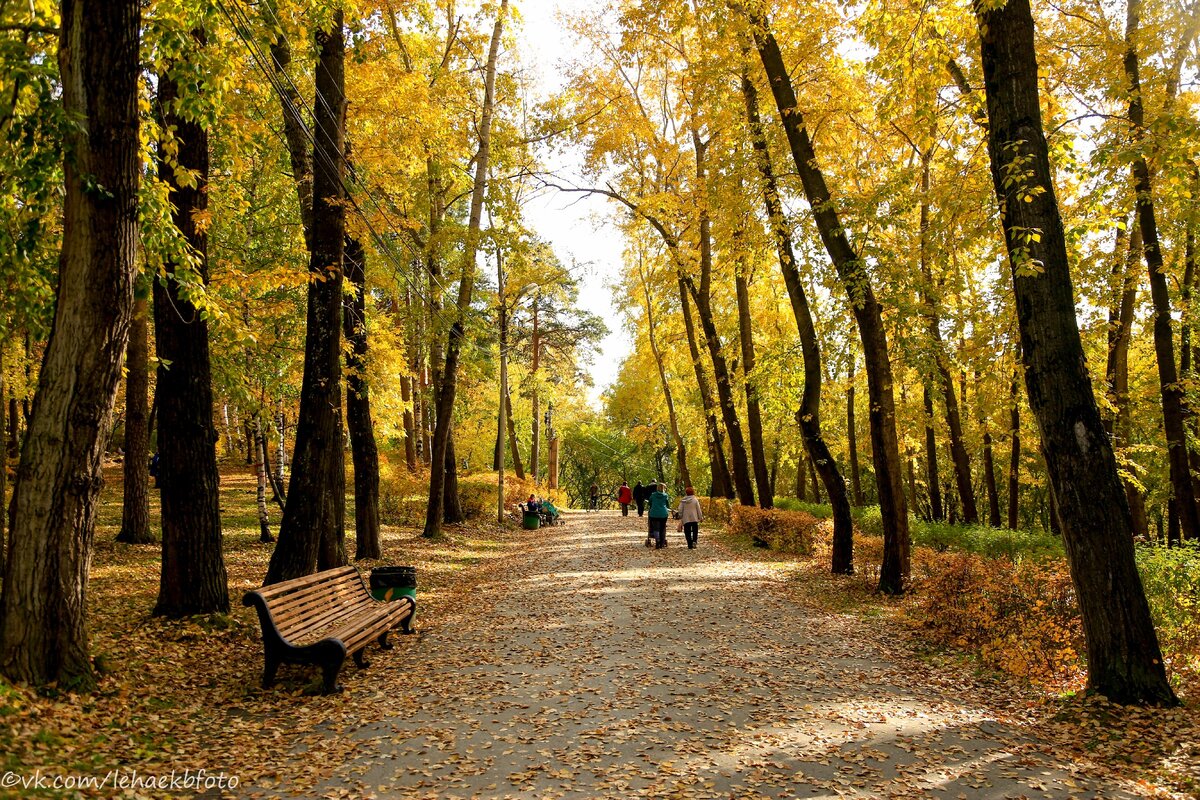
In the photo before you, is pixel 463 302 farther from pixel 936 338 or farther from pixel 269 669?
pixel 269 669

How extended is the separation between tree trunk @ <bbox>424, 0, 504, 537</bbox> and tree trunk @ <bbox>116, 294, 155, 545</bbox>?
20.6 ft

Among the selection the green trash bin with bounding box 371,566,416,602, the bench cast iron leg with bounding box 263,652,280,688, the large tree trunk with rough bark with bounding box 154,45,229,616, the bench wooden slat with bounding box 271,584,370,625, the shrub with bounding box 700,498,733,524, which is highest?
the large tree trunk with rough bark with bounding box 154,45,229,616

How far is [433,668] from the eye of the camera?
786cm

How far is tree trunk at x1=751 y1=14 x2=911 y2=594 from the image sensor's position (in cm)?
1145

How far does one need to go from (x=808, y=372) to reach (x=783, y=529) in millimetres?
→ 4866

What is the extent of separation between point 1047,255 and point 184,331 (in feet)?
30.3

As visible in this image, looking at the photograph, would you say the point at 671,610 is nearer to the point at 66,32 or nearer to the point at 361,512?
the point at 361,512

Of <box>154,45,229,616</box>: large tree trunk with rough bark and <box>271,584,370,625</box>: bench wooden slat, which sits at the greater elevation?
<box>154,45,229,616</box>: large tree trunk with rough bark

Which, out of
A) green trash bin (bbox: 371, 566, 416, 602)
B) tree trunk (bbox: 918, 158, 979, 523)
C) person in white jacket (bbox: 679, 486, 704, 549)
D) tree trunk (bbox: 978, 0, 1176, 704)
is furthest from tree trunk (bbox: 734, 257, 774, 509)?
tree trunk (bbox: 978, 0, 1176, 704)

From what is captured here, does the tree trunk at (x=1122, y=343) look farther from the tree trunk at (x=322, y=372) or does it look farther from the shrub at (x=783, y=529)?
the tree trunk at (x=322, y=372)

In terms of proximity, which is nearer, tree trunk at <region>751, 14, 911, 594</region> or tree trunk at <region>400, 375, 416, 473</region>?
tree trunk at <region>751, 14, 911, 594</region>

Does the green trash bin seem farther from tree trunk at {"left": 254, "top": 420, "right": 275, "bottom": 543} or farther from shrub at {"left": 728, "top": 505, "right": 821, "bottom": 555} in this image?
shrub at {"left": 728, "top": 505, "right": 821, "bottom": 555}

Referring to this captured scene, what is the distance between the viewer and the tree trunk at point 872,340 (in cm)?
1145

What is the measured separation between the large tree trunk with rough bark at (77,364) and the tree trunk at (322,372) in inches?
142
